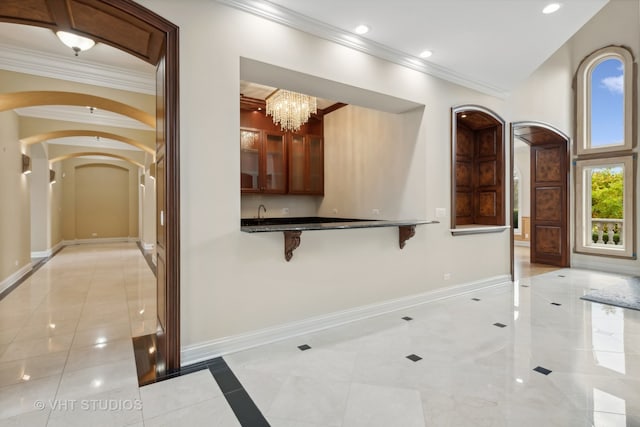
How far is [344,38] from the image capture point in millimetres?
3348

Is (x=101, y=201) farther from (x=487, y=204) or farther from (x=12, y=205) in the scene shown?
(x=487, y=204)

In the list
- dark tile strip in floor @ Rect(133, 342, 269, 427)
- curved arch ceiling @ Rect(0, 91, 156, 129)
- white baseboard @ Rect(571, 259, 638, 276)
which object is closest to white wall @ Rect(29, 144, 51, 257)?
curved arch ceiling @ Rect(0, 91, 156, 129)

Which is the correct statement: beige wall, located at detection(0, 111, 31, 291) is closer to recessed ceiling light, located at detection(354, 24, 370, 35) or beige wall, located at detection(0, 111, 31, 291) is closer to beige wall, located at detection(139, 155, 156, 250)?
beige wall, located at detection(139, 155, 156, 250)

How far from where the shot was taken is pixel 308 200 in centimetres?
653

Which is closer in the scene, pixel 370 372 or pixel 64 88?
pixel 370 372

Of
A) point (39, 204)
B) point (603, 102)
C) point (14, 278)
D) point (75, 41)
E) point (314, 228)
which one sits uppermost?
point (603, 102)

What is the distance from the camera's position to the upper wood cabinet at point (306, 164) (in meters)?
5.99

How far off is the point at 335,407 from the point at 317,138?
497 centimetres

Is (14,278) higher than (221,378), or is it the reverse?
(14,278)

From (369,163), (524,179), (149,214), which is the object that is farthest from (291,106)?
(524,179)

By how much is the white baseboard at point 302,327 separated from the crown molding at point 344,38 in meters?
2.84

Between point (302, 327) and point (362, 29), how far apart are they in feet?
9.99

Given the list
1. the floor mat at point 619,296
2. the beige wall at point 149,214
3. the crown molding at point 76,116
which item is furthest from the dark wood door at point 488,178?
the beige wall at point 149,214

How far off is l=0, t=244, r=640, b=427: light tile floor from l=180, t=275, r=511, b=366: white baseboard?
0.09 meters
